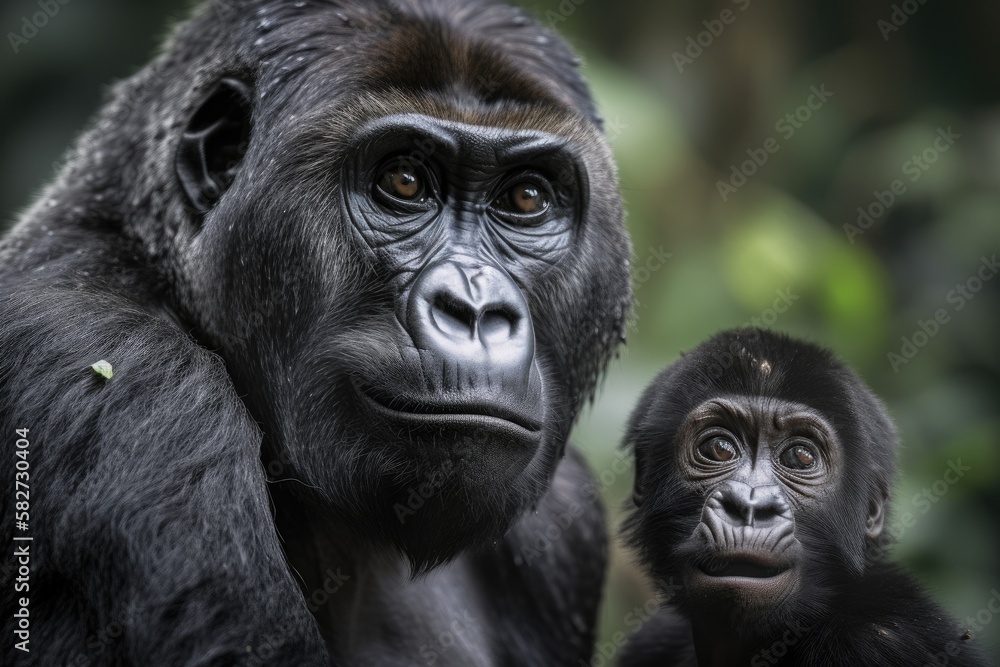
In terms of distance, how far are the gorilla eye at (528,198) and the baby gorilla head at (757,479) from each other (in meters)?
0.71

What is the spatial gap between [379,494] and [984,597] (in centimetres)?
421

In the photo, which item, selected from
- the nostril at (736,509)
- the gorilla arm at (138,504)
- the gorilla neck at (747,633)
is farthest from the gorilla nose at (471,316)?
the gorilla neck at (747,633)

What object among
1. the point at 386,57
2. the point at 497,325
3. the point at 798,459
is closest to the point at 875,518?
the point at 798,459

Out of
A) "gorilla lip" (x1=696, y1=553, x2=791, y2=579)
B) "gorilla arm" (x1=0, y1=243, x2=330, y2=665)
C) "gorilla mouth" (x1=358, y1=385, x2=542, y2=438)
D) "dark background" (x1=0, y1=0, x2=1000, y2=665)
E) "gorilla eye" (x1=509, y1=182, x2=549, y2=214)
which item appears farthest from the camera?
"dark background" (x1=0, y1=0, x2=1000, y2=665)

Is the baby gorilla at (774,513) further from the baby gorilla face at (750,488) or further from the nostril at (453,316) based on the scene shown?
the nostril at (453,316)

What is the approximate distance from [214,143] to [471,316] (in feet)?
3.68

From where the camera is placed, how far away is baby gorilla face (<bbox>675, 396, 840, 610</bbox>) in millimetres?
2996

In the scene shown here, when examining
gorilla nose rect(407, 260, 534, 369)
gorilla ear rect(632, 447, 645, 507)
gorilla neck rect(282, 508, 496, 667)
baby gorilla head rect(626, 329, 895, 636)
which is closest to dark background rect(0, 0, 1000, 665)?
gorilla neck rect(282, 508, 496, 667)

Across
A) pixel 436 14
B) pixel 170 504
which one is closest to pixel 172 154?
pixel 436 14

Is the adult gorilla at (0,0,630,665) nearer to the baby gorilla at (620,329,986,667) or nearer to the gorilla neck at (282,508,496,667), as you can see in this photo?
the gorilla neck at (282,508,496,667)

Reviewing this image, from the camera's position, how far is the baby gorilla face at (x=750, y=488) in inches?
118

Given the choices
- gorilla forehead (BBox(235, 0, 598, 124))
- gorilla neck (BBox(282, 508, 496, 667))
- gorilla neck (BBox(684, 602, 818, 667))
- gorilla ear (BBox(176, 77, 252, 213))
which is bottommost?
gorilla neck (BBox(282, 508, 496, 667))

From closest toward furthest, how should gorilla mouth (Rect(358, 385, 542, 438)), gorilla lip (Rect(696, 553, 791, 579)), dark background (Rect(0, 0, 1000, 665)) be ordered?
gorilla mouth (Rect(358, 385, 542, 438)) < gorilla lip (Rect(696, 553, 791, 579)) < dark background (Rect(0, 0, 1000, 665))

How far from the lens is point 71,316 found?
118 inches
